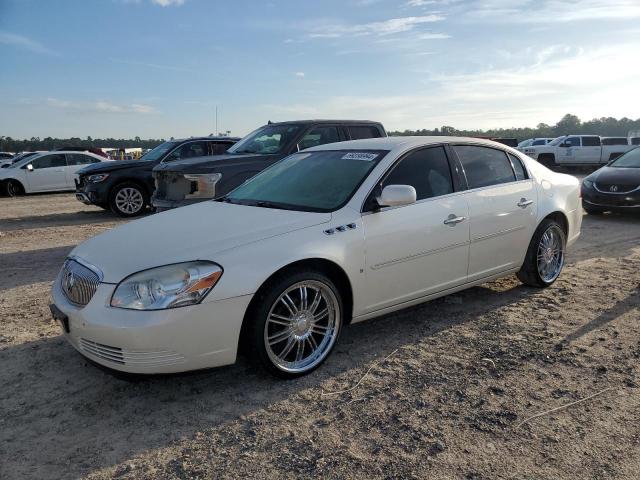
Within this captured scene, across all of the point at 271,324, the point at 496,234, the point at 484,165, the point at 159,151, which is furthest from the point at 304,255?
the point at 159,151

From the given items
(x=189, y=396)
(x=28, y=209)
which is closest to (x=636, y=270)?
(x=189, y=396)

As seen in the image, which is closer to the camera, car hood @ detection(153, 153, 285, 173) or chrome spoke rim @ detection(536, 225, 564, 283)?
chrome spoke rim @ detection(536, 225, 564, 283)

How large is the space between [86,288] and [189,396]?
935mm

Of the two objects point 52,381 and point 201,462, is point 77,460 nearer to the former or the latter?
point 201,462

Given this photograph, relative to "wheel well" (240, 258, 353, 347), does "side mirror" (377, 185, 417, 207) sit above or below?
above

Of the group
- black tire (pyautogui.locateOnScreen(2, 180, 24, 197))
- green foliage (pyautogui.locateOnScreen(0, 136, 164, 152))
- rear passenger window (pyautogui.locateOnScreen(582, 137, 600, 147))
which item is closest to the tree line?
green foliage (pyautogui.locateOnScreen(0, 136, 164, 152))

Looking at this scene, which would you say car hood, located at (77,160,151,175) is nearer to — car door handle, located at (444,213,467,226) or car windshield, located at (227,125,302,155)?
car windshield, located at (227,125,302,155)

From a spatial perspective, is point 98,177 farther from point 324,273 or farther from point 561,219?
point 561,219

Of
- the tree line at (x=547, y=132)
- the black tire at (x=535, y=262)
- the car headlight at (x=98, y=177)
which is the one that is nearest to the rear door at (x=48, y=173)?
the car headlight at (x=98, y=177)

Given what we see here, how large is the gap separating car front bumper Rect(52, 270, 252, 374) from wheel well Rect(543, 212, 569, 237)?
3.63 meters

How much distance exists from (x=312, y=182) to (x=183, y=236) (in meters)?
1.24

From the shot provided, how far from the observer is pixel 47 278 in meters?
6.10

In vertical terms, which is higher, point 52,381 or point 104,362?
point 104,362

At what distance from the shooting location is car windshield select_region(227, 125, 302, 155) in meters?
8.03
